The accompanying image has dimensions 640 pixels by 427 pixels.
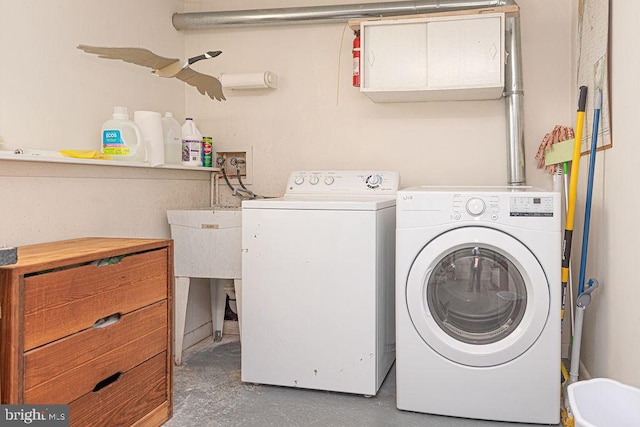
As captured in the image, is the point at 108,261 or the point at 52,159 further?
the point at 52,159

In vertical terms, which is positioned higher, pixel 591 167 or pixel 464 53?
pixel 464 53

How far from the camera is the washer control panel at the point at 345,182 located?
113 inches

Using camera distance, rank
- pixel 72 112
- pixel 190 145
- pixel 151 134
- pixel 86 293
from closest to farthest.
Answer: pixel 86 293
pixel 72 112
pixel 151 134
pixel 190 145

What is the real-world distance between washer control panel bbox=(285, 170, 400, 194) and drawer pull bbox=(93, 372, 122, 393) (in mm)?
1426

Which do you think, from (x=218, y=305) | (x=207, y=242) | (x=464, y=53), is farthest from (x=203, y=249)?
(x=464, y=53)

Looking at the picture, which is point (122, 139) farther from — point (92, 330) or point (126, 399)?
point (126, 399)

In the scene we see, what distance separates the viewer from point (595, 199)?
2322mm

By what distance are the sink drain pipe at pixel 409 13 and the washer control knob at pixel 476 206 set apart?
2.70 ft

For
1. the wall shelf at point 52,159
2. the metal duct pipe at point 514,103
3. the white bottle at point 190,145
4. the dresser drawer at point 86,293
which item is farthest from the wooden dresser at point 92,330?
the metal duct pipe at point 514,103

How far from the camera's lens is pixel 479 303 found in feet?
7.12

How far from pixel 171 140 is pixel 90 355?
1514 mm

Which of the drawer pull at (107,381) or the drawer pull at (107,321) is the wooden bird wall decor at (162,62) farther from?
the drawer pull at (107,381)

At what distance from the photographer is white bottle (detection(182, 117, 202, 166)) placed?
3.06 m

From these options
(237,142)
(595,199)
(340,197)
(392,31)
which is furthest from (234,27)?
(595,199)
